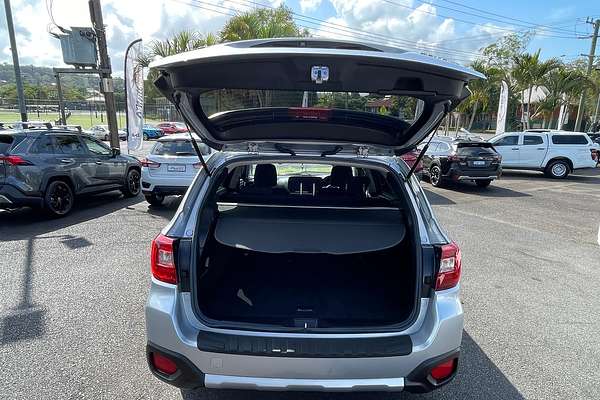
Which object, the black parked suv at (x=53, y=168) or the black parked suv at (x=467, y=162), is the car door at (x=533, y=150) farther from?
the black parked suv at (x=53, y=168)

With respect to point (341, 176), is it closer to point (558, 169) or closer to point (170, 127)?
point (558, 169)

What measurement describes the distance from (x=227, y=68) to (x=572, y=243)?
6594mm

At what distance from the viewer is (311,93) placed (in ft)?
7.07

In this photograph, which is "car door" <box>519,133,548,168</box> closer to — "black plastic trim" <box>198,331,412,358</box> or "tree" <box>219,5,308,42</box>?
"tree" <box>219,5,308,42</box>

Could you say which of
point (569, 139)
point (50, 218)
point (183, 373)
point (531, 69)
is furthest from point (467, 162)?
point (531, 69)

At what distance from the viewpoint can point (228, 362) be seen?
192cm

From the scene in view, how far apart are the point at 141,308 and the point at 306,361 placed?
2300mm

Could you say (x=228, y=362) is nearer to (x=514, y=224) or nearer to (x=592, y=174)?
(x=514, y=224)

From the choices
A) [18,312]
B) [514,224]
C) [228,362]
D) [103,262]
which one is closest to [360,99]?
[228,362]

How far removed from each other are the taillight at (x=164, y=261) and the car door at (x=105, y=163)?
6890 millimetres

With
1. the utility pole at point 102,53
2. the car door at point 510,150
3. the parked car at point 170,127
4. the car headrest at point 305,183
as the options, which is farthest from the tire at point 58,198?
the parked car at point 170,127

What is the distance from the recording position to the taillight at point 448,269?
6.95ft

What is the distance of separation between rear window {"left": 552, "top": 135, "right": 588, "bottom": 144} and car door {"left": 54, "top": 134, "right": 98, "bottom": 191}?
15159mm

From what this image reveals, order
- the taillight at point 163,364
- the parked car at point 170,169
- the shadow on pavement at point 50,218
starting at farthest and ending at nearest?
the parked car at point 170,169 → the shadow on pavement at point 50,218 → the taillight at point 163,364
